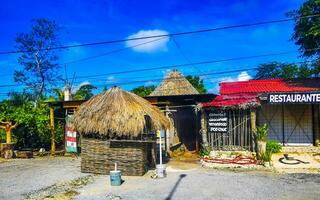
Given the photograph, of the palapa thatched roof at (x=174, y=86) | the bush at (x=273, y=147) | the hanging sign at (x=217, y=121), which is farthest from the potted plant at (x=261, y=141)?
the palapa thatched roof at (x=174, y=86)

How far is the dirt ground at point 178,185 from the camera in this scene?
Answer: 1163 centimetres

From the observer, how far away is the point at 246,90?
22016 millimetres

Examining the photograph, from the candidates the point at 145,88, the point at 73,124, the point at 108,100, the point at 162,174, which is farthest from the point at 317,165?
the point at 145,88

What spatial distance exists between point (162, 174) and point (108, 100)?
4.05 metres

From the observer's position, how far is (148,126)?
16.0 m

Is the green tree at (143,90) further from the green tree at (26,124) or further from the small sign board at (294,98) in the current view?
the small sign board at (294,98)

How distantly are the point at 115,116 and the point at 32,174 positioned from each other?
4.51m

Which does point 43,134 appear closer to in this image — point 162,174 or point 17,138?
point 17,138

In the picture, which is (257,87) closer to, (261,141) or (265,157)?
(261,141)

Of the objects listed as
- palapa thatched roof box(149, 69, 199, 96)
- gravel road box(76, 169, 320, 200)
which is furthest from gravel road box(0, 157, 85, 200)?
palapa thatched roof box(149, 69, 199, 96)

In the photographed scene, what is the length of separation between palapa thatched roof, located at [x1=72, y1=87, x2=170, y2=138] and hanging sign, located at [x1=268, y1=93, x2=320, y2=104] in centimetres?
584

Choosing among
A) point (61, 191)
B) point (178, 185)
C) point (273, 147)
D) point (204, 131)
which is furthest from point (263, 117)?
point (61, 191)

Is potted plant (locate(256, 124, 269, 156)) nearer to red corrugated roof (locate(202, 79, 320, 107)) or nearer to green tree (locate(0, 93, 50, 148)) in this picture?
red corrugated roof (locate(202, 79, 320, 107))

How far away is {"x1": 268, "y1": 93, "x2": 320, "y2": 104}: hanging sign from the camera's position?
17.8 meters
